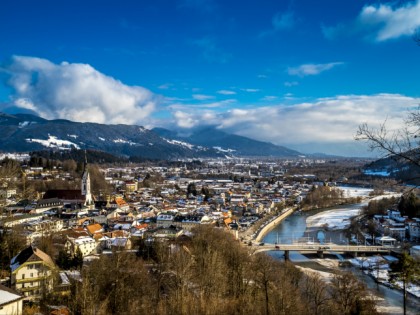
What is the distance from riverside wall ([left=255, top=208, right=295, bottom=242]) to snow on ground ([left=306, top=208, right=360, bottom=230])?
7.32ft

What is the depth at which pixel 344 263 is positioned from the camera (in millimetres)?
18453

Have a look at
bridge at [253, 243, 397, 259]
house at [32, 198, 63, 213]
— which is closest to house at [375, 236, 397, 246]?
bridge at [253, 243, 397, 259]

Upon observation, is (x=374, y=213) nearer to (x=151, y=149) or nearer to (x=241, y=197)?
(x=241, y=197)

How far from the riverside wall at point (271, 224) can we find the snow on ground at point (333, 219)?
2230mm

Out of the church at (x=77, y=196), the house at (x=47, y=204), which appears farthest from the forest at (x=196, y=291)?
the church at (x=77, y=196)

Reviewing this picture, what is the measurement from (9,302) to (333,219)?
86.4 ft

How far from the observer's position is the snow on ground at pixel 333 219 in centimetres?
2737

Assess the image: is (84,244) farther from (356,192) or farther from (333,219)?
(356,192)

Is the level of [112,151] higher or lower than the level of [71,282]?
higher

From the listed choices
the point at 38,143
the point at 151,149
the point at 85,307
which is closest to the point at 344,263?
the point at 85,307

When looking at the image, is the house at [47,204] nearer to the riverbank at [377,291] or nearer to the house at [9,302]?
the riverbank at [377,291]

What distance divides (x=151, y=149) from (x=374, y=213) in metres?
137

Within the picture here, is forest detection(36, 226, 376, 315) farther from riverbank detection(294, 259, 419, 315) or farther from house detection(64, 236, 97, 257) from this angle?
house detection(64, 236, 97, 257)

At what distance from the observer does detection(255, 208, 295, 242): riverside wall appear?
79.7 feet
